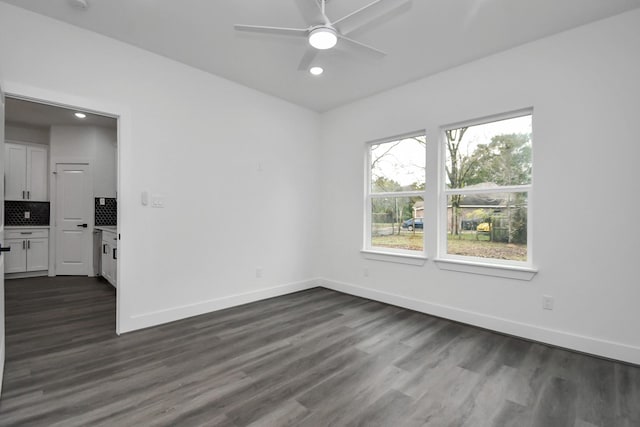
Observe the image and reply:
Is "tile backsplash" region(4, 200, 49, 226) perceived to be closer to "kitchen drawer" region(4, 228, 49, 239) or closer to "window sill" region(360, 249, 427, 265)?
"kitchen drawer" region(4, 228, 49, 239)

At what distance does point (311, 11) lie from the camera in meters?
1.91

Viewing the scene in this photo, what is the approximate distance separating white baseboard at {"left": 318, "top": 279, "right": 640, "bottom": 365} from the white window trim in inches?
18.1

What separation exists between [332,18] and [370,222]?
103 inches

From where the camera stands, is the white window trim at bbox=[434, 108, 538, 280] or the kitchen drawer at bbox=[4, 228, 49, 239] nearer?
the white window trim at bbox=[434, 108, 538, 280]

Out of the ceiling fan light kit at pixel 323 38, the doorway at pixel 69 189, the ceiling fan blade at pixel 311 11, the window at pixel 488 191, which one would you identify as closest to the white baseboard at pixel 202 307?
the window at pixel 488 191

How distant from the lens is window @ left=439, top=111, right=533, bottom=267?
3.00 m

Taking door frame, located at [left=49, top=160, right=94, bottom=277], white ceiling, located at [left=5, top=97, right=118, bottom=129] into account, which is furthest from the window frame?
door frame, located at [left=49, top=160, right=94, bottom=277]

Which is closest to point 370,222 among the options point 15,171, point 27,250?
point 27,250

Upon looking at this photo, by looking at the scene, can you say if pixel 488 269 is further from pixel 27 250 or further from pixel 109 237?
pixel 27 250

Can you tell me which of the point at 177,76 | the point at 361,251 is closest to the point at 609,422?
the point at 361,251

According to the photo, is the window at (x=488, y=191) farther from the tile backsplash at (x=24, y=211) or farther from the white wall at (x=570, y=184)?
the tile backsplash at (x=24, y=211)

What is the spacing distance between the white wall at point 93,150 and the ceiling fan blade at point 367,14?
579 cm

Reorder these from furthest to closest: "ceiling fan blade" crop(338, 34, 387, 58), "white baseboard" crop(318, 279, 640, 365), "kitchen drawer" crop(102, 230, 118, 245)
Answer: "kitchen drawer" crop(102, 230, 118, 245) < "white baseboard" crop(318, 279, 640, 365) < "ceiling fan blade" crop(338, 34, 387, 58)

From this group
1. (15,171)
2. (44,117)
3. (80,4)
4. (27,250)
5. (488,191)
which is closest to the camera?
(80,4)
